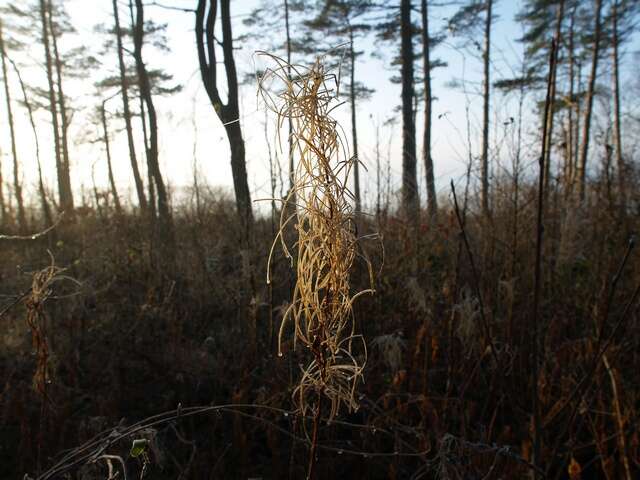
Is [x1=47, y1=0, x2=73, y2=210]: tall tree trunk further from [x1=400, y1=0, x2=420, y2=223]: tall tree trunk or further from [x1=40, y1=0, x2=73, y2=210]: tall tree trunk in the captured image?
[x1=400, y1=0, x2=420, y2=223]: tall tree trunk

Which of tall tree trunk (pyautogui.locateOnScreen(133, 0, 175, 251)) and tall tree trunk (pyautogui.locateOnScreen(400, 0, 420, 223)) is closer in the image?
tall tree trunk (pyautogui.locateOnScreen(133, 0, 175, 251))

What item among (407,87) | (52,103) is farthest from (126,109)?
(407,87)

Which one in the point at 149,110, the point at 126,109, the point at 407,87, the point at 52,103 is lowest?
the point at 149,110

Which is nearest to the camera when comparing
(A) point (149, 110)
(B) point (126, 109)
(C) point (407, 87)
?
(C) point (407, 87)

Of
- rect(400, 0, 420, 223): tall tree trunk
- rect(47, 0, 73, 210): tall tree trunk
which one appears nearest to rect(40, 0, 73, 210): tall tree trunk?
rect(47, 0, 73, 210): tall tree trunk

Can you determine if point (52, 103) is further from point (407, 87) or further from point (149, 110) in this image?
point (407, 87)

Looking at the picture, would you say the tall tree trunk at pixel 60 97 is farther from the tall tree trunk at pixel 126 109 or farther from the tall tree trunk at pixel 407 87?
the tall tree trunk at pixel 407 87

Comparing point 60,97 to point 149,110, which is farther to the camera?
point 60,97

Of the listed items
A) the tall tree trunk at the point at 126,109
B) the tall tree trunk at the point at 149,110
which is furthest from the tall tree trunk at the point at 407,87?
the tall tree trunk at the point at 126,109

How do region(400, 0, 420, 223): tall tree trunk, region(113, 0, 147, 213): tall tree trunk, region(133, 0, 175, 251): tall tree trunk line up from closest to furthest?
region(133, 0, 175, 251): tall tree trunk, region(400, 0, 420, 223): tall tree trunk, region(113, 0, 147, 213): tall tree trunk

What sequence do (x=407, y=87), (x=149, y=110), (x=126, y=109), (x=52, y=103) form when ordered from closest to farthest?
(x=407, y=87) < (x=149, y=110) < (x=126, y=109) < (x=52, y=103)

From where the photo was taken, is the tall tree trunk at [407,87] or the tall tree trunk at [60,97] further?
the tall tree trunk at [60,97]

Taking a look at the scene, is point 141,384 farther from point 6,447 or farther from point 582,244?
point 582,244

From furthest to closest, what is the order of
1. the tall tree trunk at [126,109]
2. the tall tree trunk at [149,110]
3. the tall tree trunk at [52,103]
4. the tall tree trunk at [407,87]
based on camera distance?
the tall tree trunk at [52,103]
the tall tree trunk at [126,109]
the tall tree trunk at [407,87]
the tall tree trunk at [149,110]
